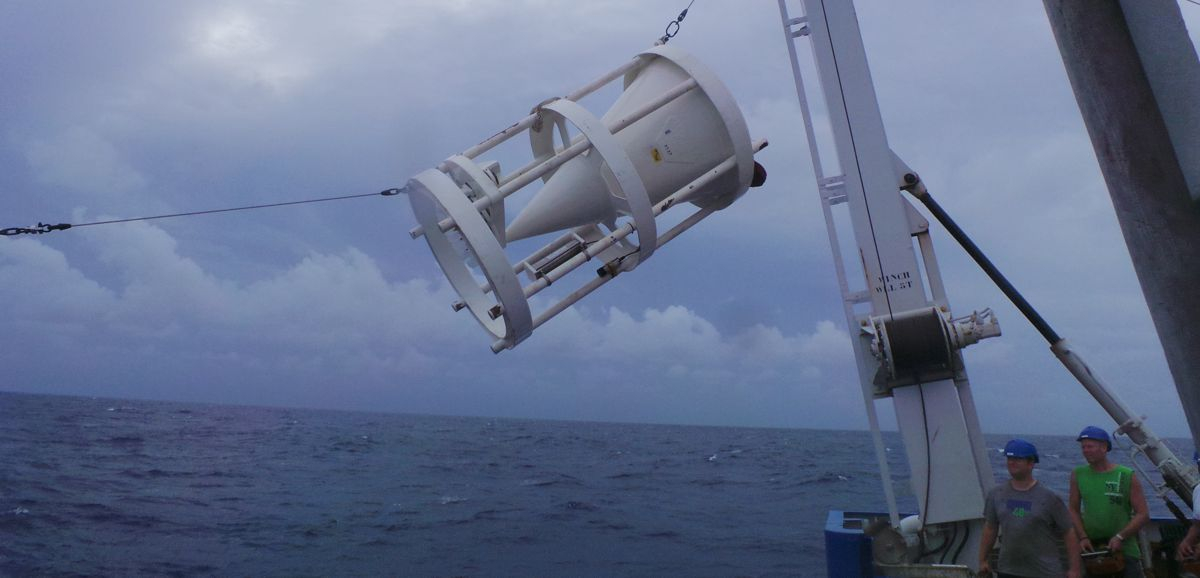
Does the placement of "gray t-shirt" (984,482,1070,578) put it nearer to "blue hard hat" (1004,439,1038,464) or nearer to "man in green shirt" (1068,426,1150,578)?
"blue hard hat" (1004,439,1038,464)

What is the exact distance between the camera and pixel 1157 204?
2283 mm

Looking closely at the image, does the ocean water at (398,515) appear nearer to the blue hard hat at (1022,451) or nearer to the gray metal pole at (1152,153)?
the blue hard hat at (1022,451)

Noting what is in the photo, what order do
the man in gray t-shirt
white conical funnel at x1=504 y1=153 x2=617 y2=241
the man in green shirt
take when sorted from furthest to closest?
white conical funnel at x1=504 y1=153 x2=617 y2=241
the man in green shirt
the man in gray t-shirt

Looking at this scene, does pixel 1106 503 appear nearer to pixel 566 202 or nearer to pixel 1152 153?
pixel 1152 153

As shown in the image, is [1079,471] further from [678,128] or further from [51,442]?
[51,442]

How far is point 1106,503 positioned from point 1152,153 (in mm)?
4160

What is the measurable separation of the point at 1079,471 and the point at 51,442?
3936 cm

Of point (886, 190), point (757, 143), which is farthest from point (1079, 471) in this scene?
point (757, 143)

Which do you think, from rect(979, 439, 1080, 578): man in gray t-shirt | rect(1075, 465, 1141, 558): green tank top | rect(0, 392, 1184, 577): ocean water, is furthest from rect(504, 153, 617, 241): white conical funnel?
rect(1075, 465, 1141, 558): green tank top

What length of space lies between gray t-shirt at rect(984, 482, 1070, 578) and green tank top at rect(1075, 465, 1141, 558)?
2.98 feet

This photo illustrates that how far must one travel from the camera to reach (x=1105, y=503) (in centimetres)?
549

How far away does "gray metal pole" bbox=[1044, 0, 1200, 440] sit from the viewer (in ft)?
7.38

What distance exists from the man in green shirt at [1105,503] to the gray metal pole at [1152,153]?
141 inches

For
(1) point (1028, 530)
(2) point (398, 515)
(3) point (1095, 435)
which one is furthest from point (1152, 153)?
(2) point (398, 515)
